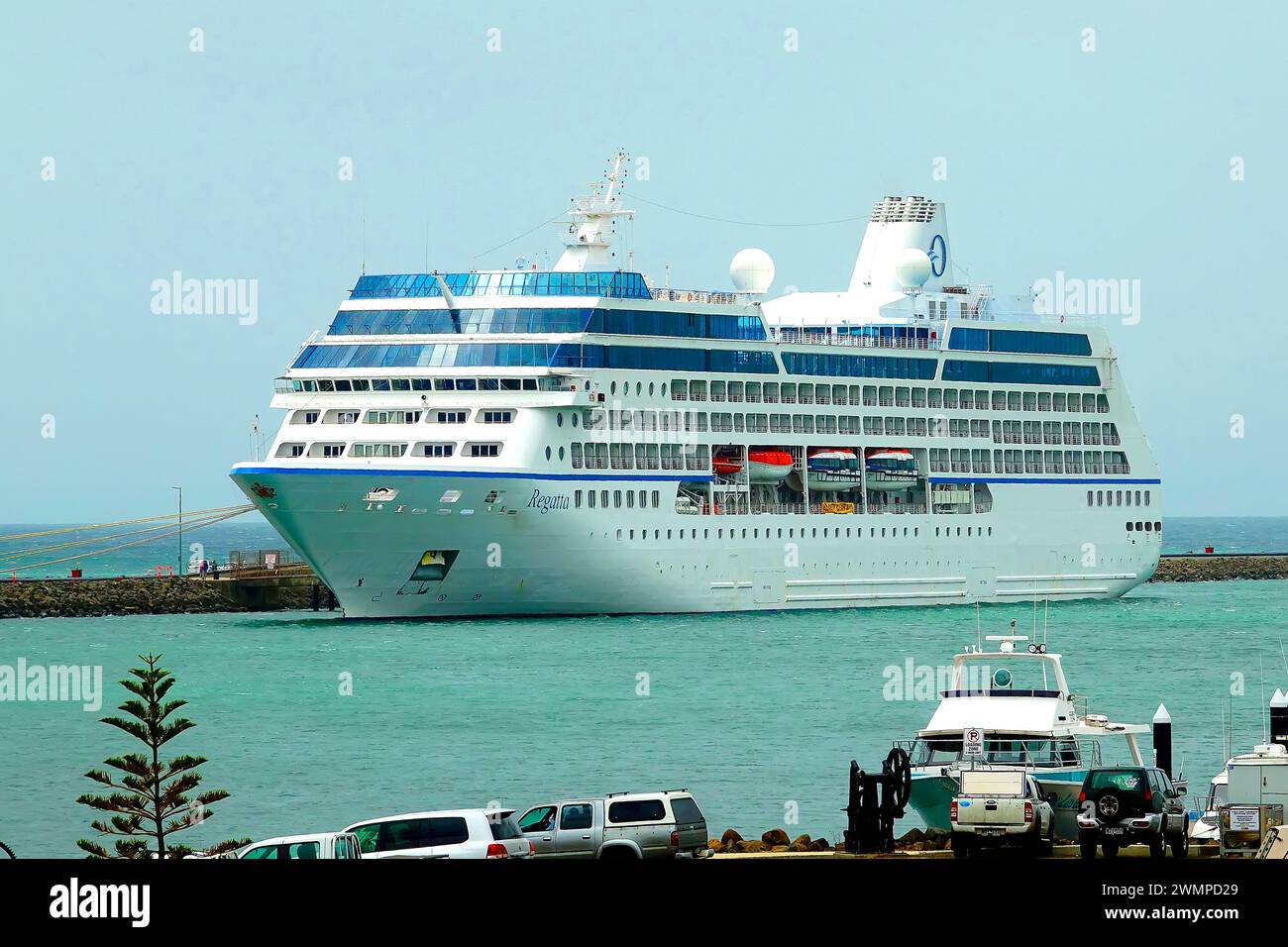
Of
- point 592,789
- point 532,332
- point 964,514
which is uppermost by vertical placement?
point 532,332

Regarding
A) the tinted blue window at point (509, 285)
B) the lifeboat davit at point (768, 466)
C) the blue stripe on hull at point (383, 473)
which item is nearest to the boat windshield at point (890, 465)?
the lifeboat davit at point (768, 466)

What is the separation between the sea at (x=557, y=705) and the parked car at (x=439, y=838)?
9.73m

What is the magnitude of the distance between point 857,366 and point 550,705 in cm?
2966

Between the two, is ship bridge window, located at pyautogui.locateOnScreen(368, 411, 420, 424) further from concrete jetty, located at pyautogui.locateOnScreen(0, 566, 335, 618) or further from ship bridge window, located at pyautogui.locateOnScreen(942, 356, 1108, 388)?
ship bridge window, located at pyautogui.locateOnScreen(942, 356, 1108, 388)

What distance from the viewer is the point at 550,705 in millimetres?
45312

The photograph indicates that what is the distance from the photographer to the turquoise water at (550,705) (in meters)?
34.3

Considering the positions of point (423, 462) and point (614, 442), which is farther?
point (614, 442)

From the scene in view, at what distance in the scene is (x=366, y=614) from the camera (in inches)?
2383

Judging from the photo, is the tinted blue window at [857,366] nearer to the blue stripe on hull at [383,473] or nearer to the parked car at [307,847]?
the blue stripe on hull at [383,473]

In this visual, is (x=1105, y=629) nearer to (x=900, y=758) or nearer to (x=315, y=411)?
(x=315, y=411)

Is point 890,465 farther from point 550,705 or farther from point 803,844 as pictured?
point 803,844

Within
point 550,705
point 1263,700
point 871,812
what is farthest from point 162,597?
point 871,812

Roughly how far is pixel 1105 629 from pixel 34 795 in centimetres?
3787
